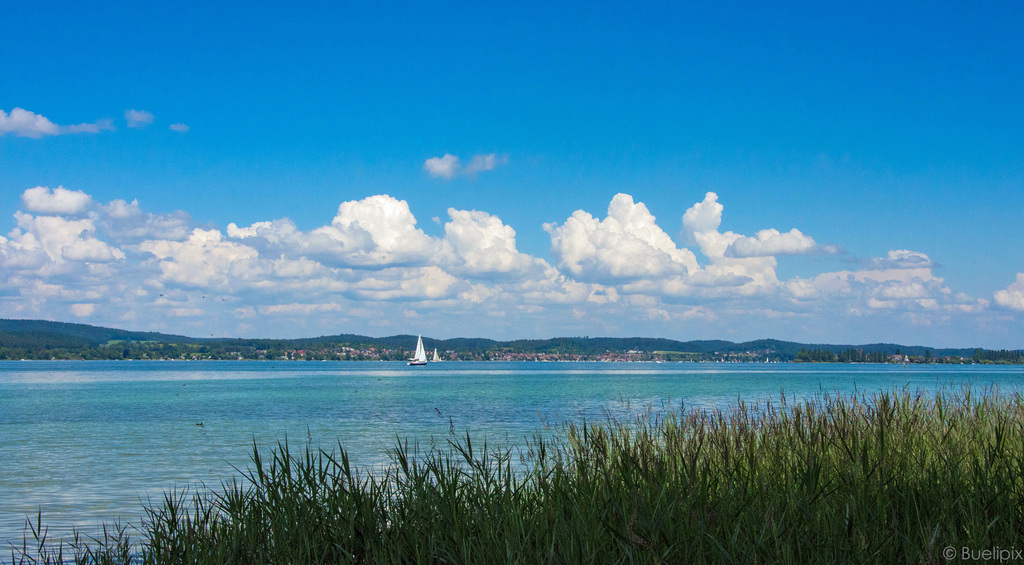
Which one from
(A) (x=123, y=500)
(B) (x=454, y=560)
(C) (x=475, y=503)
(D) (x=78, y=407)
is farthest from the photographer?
(D) (x=78, y=407)

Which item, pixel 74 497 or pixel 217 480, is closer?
pixel 74 497

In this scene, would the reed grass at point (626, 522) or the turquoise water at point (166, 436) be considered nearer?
the reed grass at point (626, 522)

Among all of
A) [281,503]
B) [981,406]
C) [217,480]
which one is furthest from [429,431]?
[281,503]

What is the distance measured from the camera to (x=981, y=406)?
14539 mm

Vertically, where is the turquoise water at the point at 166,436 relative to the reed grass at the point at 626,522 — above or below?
below

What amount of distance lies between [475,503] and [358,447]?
2272cm

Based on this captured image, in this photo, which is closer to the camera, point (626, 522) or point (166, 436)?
point (626, 522)

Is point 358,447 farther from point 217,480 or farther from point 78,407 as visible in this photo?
point 78,407

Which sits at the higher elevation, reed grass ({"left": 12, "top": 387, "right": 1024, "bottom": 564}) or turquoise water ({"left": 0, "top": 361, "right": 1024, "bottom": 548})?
reed grass ({"left": 12, "top": 387, "right": 1024, "bottom": 564})

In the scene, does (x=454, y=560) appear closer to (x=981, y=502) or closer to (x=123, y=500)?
(x=981, y=502)

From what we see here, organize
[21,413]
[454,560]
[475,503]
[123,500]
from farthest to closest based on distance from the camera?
[21,413]
[123,500]
[475,503]
[454,560]

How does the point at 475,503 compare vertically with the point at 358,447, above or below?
above

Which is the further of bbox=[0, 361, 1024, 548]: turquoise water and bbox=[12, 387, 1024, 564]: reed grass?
bbox=[0, 361, 1024, 548]: turquoise water

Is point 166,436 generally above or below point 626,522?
below
